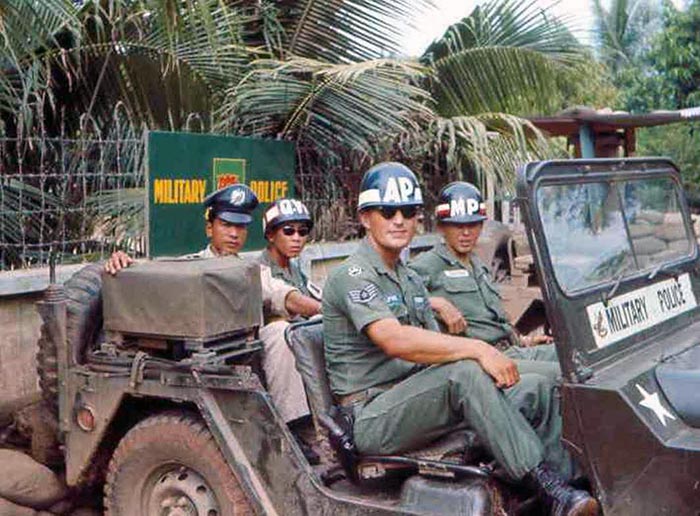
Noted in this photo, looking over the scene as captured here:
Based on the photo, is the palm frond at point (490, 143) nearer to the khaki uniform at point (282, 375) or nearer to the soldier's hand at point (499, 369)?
the khaki uniform at point (282, 375)

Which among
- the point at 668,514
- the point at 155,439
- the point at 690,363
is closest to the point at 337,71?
the point at 155,439

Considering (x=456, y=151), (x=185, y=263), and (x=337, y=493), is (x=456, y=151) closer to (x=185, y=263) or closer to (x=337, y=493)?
(x=185, y=263)

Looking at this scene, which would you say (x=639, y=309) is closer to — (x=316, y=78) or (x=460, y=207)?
(x=460, y=207)

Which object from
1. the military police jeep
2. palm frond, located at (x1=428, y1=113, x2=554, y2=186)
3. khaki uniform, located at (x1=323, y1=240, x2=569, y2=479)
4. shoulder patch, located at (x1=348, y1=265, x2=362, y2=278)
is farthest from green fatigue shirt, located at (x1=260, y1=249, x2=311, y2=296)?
palm frond, located at (x1=428, y1=113, x2=554, y2=186)

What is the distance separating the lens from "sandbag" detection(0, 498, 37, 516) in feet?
14.3

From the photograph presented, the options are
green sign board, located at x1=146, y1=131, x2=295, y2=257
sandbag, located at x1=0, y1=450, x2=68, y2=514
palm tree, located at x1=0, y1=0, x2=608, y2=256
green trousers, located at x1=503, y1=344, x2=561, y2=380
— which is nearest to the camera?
green trousers, located at x1=503, y1=344, x2=561, y2=380

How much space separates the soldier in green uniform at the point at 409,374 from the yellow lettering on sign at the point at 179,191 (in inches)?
94.3

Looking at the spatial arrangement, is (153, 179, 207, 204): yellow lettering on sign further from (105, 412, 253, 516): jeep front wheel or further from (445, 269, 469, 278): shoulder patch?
(105, 412, 253, 516): jeep front wheel

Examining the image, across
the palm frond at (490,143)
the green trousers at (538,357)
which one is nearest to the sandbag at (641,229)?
the green trousers at (538,357)

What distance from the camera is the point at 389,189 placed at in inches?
140

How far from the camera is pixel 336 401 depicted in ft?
12.0

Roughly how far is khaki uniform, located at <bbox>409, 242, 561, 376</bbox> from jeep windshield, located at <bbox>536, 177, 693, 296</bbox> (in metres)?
1.07

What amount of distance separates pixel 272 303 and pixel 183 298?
3.03 feet

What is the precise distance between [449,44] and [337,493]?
6385mm
